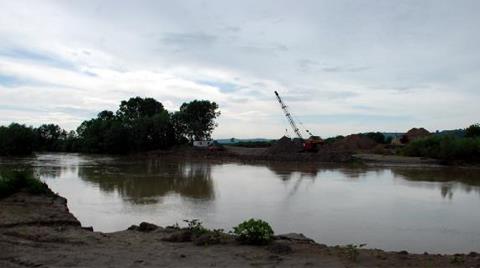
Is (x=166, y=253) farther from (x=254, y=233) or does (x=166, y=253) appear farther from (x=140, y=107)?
(x=140, y=107)

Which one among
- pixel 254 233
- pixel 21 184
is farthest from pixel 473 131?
pixel 254 233

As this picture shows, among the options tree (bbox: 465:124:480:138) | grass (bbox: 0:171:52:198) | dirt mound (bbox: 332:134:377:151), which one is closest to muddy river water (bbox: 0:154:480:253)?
grass (bbox: 0:171:52:198)

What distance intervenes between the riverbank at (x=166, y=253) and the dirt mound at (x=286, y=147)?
160 feet

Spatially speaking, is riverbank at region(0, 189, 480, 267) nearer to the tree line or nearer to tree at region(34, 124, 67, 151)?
the tree line

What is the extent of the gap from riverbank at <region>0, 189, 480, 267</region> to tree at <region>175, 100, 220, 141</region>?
210 ft

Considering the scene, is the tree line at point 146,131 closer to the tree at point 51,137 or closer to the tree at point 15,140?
the tree at point 15,140

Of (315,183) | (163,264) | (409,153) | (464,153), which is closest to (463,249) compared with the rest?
(163,264)

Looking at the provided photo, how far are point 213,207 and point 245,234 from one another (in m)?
9.15

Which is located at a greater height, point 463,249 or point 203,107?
point 203,107

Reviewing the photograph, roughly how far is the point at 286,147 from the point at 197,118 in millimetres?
21637

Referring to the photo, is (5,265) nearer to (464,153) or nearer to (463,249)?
(463,249)

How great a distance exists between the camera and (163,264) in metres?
6.87

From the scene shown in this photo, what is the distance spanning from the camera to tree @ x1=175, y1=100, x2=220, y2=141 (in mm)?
73875

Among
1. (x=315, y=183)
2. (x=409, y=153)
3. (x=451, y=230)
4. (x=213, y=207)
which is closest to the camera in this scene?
(x=451, y=230)
